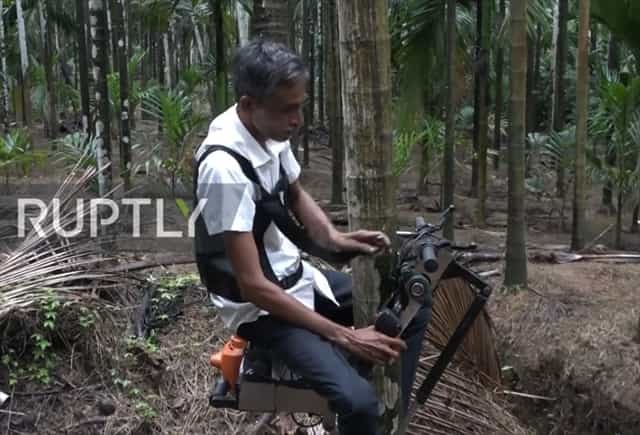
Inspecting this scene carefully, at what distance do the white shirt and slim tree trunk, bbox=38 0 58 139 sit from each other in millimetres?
17320

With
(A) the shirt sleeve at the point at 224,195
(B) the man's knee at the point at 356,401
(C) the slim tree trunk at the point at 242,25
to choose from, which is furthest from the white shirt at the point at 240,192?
(C) the slim tree trunk at the point at 242,25

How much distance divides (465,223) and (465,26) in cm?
446

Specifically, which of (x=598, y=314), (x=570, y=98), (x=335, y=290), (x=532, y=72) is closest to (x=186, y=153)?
(x=598, y=314)

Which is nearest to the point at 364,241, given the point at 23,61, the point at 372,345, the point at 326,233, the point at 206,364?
the point at 326,233

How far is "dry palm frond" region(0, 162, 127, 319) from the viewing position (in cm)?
506

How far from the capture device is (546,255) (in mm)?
7492

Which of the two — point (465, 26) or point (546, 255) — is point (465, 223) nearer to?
point (546, 255)

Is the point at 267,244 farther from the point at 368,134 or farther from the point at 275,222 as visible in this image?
the point at 368,134

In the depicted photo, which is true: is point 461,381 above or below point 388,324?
below

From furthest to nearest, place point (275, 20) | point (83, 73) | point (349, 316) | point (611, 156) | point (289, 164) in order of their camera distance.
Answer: point (83, 73), point (611, 156), point (275, 20), point (349, 316), point (289, 164)

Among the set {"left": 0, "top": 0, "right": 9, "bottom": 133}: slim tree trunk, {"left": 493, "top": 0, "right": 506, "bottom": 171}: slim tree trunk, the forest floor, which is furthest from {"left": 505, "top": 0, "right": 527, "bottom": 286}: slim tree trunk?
{"left": 0, "top": 0, "right": 9, "bottom": 133}: slim tree trunk

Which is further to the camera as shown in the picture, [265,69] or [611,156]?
[611,156]

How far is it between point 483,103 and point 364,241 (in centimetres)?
812

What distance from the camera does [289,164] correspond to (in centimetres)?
291
